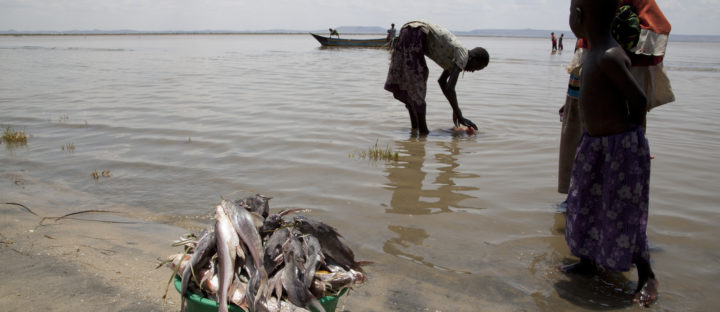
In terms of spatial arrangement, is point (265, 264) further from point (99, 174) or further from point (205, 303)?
point (99, 174)

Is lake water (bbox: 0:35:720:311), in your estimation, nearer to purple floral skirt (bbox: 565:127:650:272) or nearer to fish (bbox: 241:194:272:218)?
purple floral skirt (bbox: 565:127:650:272)

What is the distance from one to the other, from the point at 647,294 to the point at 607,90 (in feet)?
3.67

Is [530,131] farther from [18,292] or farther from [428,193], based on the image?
[18,292]

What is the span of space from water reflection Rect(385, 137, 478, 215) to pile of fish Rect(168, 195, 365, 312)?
6.37ft

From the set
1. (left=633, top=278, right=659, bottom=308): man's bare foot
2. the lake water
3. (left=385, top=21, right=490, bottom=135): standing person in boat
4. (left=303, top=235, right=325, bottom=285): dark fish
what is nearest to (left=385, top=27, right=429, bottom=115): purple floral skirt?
(left=385, top=21, right=490, bottom=135): standing person in boat

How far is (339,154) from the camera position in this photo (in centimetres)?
590

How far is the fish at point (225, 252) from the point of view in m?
1.93

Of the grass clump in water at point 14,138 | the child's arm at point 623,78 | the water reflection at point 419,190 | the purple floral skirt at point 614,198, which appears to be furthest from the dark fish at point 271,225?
the grass clump in water at point 14,138

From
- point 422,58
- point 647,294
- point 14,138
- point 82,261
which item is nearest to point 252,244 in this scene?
point 82,261

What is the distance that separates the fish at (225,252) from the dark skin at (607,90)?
6.38 ft

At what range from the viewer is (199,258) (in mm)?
2045

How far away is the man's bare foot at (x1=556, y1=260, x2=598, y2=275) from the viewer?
2998 mm

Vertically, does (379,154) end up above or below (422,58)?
below

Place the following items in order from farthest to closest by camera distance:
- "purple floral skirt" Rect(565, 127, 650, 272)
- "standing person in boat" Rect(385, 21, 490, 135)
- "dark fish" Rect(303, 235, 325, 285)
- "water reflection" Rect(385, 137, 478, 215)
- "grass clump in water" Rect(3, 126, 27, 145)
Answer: "grass clump in water" Rect(3, 126, 27, 145) → "standing person in boat" Rect(385, 21, 490, 135) → "water reflection" Rect(385, 137, 478, 215) → "purple floral skirt" Rect(565, 127, 650, 272) → "dark fish" Rect(303, 235, 325, 285)
